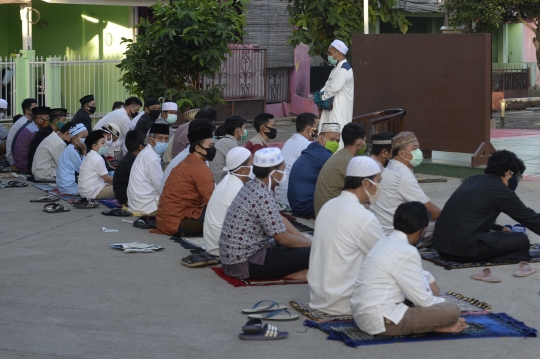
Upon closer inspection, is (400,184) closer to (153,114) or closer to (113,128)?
(153,114)

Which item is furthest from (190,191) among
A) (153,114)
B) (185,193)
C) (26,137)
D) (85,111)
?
(85,111)

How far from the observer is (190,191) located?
960 cm

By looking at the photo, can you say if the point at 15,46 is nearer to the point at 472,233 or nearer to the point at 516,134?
the point at 516,134

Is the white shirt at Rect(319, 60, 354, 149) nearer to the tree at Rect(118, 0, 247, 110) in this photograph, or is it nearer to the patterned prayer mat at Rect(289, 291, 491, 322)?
the tree at Rect(118, 0, 247, 110)

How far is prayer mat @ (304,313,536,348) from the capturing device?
604 cm

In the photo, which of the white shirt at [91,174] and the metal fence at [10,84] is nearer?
the white shirt at [91,174]

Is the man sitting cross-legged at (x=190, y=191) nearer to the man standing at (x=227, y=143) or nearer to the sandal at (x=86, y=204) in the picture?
the man standing at (x=227, y=143)

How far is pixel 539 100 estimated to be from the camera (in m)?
27.0

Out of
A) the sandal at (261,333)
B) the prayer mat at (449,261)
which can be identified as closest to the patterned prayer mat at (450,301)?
the sandal at (261,333)

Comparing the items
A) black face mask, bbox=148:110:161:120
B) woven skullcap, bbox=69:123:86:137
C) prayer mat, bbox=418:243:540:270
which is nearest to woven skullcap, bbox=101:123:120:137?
black face mask, bbox=148:110:161:120

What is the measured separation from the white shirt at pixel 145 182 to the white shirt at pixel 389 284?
531 centimetres

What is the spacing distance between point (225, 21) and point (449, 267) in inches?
359

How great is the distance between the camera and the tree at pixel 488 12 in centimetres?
2356

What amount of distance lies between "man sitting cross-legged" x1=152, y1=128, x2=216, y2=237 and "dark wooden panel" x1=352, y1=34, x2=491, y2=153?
564 centimetres
